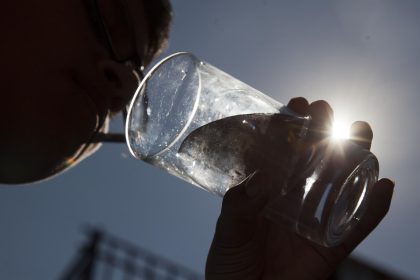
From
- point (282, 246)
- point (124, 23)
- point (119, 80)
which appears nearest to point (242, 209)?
point (282, 246)

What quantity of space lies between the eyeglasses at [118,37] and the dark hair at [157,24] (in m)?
0.08

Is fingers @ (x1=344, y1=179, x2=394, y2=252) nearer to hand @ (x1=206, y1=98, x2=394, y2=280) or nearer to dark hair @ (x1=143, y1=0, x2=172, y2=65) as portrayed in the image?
hand @ (x1=206, y1=98, x2=394, y2=280)

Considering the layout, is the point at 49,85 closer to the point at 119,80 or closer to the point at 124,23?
the point at 119,80

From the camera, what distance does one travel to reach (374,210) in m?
1.07

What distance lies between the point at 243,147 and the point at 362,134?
0.31m

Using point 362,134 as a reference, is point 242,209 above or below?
below

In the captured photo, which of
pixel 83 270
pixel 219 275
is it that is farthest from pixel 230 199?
pixel 83 270

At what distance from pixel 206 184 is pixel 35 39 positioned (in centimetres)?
40

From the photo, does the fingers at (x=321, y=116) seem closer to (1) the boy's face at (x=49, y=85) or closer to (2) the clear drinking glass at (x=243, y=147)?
(2) the clear drinking glass at (x=243, y=147)

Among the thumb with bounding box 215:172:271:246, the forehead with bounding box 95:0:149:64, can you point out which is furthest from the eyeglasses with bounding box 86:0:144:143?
the thumb with bounding box 215:172:271:246

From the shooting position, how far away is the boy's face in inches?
36.0

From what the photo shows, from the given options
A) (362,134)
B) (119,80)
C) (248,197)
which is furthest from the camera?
(362,134)

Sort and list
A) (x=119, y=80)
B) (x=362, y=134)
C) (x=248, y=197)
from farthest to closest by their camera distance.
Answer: (x=362, y=134), (x=119, y=80), (x=248, y=197)

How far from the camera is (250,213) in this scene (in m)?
0.94
